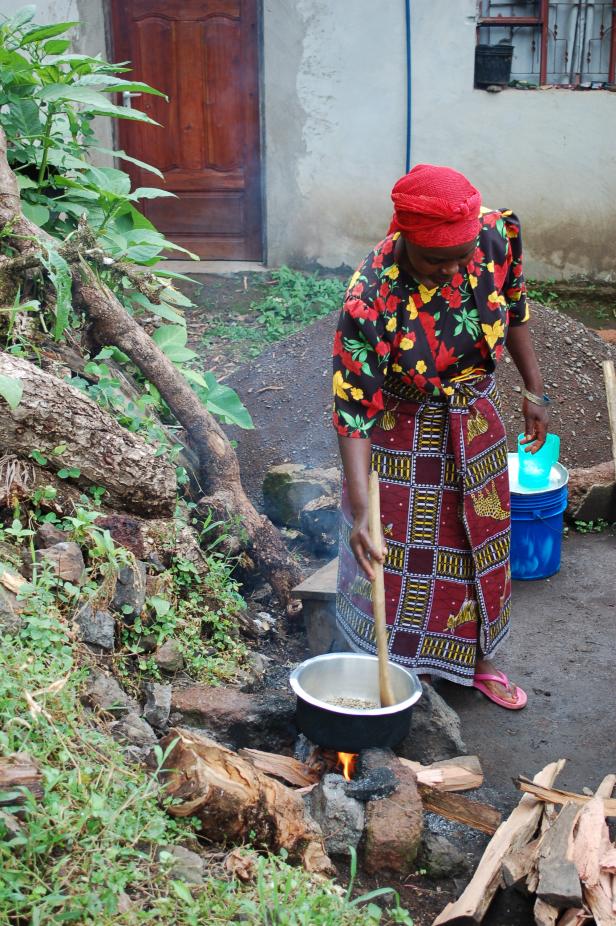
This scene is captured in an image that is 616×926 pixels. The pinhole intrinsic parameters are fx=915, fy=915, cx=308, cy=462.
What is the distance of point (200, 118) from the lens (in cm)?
924

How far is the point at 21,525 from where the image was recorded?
10.4 feet

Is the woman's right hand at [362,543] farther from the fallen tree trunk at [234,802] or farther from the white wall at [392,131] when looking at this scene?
the white wall at [392,131]

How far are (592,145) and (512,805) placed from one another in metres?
7.36

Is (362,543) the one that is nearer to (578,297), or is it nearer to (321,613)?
(321,613)

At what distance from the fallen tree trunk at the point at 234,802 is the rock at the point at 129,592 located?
759 mm

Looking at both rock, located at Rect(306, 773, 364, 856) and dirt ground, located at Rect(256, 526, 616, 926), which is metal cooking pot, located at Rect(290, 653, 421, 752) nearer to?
rock, located at Rect(306, 773, 364, 856)

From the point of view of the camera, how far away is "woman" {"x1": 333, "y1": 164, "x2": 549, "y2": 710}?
289 centimetres

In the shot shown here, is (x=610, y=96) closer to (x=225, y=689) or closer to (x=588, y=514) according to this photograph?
(x=588, y=514)

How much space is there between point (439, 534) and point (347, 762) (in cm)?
89

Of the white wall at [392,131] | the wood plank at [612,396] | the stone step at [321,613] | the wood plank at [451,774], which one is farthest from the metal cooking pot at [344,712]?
the white wall at [392,131]

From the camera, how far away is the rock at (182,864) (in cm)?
215

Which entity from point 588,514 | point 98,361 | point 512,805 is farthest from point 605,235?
point 512,805

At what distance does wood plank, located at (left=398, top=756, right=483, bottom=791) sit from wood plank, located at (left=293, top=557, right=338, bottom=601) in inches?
34.3

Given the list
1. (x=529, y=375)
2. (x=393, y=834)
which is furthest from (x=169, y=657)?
(x=529, y=375)
